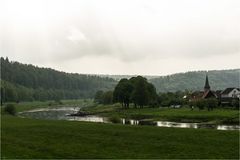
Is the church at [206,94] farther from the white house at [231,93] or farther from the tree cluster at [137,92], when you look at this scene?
the tree cluster at [137,92]

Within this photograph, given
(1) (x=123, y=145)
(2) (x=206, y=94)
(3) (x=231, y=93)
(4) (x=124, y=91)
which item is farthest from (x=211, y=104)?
(1) (x=123, y=145)

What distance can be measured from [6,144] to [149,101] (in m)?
103

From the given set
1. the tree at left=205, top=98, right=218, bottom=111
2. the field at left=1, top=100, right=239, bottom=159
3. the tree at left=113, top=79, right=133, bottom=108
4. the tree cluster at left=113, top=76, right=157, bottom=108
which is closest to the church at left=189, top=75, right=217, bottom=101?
the tree cluster at left=113, top=76, right=157, bottom=108

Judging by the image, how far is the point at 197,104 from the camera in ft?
395

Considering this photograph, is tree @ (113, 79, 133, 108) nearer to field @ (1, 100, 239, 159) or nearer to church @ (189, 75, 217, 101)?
church @ (189, 75, 217, 101)

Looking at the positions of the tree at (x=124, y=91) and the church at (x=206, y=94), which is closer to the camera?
the tree at (x=124, y=91)

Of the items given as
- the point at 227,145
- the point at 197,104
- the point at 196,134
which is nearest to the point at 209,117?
the point at 197,104

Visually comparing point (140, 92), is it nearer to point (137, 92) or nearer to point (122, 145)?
point (137, 92)

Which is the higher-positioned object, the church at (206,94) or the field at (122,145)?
the church at (206,94)

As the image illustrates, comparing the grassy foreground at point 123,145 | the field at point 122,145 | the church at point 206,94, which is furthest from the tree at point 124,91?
the grassy foreground at point 123,145

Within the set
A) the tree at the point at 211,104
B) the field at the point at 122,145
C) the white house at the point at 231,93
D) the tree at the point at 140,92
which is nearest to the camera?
the field at the point at 122,145

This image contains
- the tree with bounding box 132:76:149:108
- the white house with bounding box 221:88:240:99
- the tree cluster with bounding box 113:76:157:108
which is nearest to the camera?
the tree with bounding box 132:76:149:108

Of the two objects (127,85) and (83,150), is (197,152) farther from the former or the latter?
(127,85)

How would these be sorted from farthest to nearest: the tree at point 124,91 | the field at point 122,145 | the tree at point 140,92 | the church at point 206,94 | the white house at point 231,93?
the white house at point 231,93 → the church at point 206,94 → the tree at point 124,91 → the tree at point 140,92 → the field at point 122,145
